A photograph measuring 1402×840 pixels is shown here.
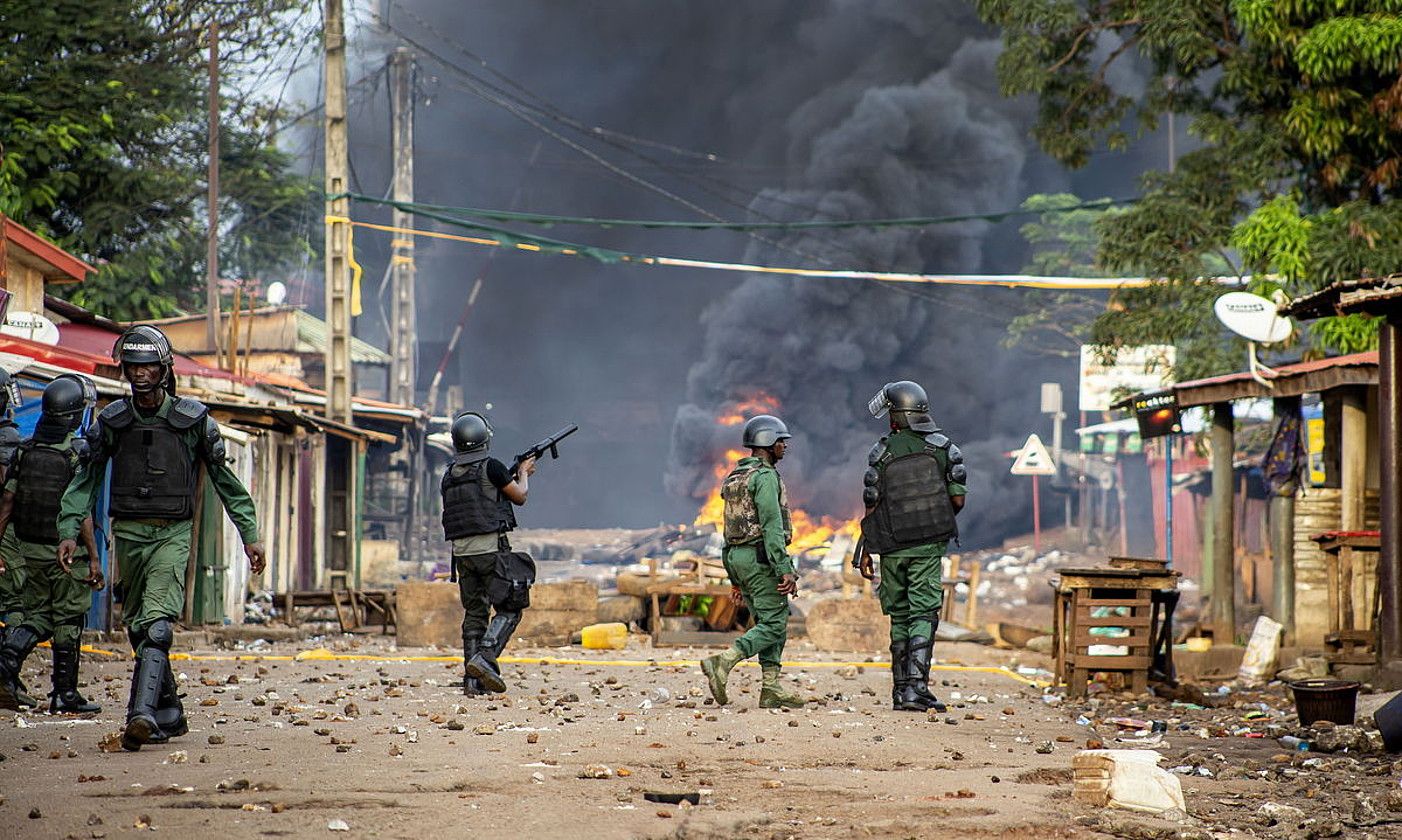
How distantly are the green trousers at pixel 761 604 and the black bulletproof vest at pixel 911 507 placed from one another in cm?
73

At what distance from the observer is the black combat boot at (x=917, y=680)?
10.1 m

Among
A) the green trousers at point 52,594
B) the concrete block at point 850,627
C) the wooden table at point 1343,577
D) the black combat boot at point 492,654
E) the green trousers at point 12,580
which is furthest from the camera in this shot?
the concrete block at point 850,627

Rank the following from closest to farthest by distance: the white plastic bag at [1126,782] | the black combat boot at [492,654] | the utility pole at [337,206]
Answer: the white plastic bag at [1126,782]
the black combat boot at [492,654]
the utility pole at [337,206]

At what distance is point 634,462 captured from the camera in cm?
5709

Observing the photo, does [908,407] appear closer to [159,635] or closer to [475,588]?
[475,588]

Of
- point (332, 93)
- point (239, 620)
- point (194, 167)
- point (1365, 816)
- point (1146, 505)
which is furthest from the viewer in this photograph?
point (1146, 505)

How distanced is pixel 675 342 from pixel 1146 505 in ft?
73.6

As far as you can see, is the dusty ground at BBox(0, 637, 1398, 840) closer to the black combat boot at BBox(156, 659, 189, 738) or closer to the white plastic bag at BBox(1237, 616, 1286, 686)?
the black combat boot at BBox(156, 659, 189, 738)

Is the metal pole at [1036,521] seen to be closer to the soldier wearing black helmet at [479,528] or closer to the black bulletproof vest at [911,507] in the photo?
the black bulletproof vest at [911,507]

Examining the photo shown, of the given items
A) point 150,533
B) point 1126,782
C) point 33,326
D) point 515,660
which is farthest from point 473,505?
point 33,326

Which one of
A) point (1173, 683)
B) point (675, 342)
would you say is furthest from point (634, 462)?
point (1173, 683)

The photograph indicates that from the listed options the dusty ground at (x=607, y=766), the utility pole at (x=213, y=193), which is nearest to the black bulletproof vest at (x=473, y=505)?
the dusty ground at (x=607, y=766)

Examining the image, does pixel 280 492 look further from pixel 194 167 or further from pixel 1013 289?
pixel 1013 289

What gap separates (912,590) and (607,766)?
385cm
